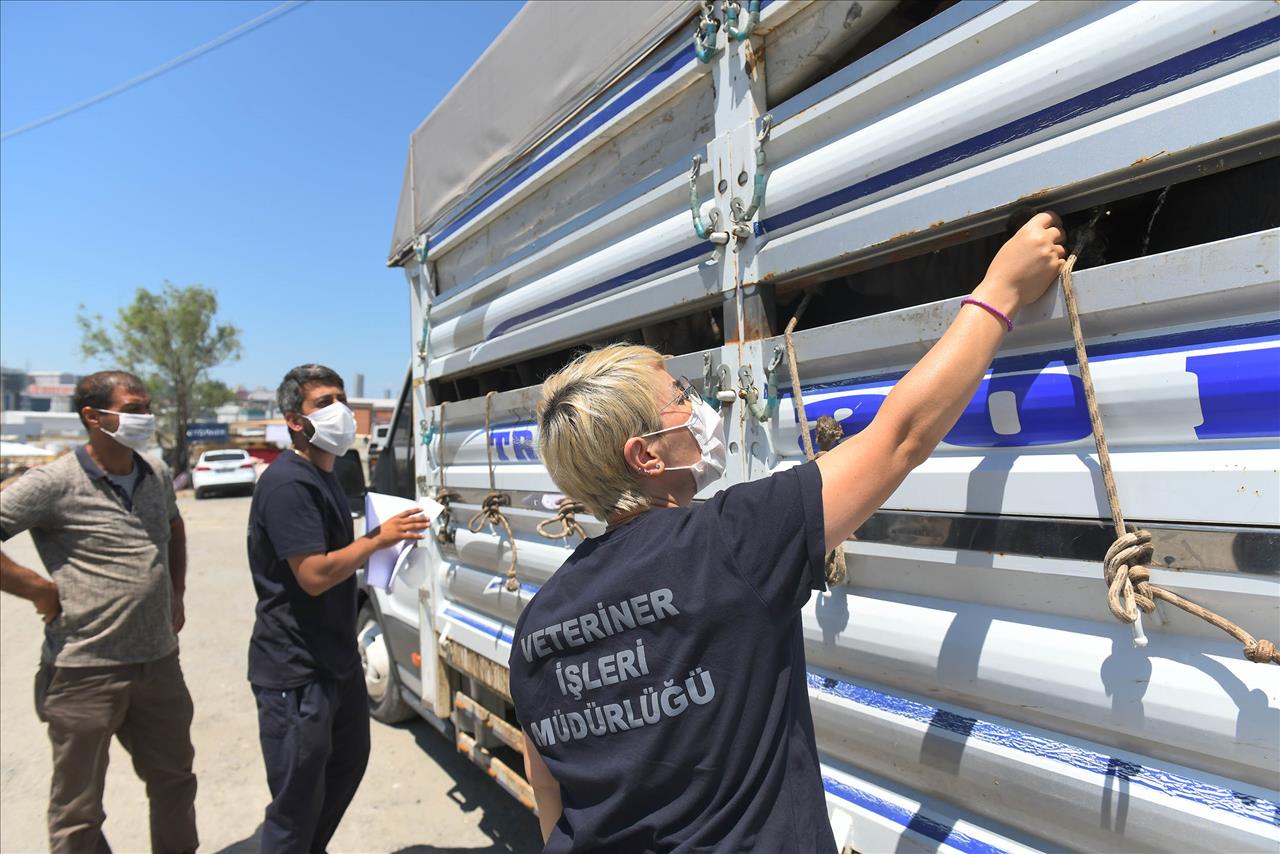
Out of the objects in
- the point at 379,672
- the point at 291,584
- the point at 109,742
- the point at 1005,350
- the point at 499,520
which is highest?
the point at 1005,350

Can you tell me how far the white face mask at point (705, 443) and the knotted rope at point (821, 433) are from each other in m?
0.23

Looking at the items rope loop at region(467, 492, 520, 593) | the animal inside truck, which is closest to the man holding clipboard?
rope loop at region(467, 492, 520, 593)

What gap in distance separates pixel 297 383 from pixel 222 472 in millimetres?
20119

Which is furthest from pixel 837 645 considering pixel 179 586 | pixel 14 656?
pixel 14 656

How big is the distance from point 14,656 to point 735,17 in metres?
8.04

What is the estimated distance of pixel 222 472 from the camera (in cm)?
2011

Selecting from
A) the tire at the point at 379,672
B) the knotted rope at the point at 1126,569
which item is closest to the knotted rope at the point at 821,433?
the knotted rope at the point at 1126,569

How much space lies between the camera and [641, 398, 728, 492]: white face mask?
4.35ft

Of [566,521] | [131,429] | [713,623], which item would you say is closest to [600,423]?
[713,623]

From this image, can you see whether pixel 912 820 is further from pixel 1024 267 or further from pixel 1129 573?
pixel 1024 267

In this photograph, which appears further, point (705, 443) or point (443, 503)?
point (443, 503)

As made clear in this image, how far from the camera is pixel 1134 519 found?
113 cm

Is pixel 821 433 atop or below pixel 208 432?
below

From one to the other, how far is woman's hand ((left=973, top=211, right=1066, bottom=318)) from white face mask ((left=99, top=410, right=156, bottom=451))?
3081 millimetres
